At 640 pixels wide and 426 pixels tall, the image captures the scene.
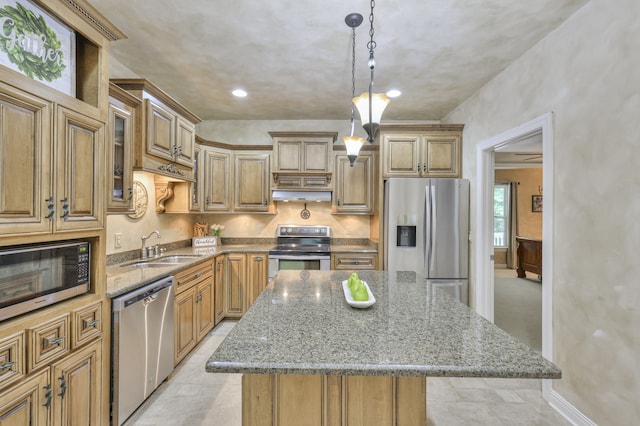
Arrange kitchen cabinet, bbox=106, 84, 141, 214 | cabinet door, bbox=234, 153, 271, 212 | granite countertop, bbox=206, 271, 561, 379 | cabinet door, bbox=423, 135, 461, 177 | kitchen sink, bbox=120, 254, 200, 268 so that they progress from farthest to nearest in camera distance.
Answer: cabinet door, bbox=234, 153, 271, 212 → cabinet door, bbox=423, 135, 461, 177 → kitchen sink, bbox=120, 254, 200, 268 → kitchen cabinet, bbox=106, 84, 141, 214 → granite countertop, bbox=206, 271, 561, 379

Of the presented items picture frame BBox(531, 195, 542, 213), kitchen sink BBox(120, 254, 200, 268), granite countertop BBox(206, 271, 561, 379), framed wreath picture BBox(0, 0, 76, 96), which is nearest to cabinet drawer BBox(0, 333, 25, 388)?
granite countertop BBox(206, 271, 561, 379)

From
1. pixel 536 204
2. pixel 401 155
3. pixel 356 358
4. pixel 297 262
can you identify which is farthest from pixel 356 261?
pixel 536 204

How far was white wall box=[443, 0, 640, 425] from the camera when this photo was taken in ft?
5.30

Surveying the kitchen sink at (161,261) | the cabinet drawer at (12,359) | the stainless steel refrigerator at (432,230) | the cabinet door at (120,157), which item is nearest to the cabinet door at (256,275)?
the kitchen sink at (161,261)

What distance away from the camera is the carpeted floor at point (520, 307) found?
3.40 meters

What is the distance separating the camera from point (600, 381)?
1785 millimetres

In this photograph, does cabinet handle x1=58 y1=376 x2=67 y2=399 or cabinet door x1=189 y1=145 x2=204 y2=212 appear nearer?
cabinet handle x1=58 y1=376 x2=67 y2=399

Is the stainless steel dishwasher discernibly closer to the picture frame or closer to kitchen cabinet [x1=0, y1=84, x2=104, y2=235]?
kitchen cabinet [x1=0, y1=84, x2=104, y2=235]

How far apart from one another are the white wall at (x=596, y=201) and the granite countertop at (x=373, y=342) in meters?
1.04

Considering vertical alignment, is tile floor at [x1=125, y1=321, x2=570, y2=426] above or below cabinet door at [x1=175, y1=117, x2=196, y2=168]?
below

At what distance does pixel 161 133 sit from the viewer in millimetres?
2607

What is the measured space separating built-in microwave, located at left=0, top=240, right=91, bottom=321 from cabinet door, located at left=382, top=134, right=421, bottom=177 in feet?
9.95

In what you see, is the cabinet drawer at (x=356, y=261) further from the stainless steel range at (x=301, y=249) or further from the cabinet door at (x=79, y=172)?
the cabinet door at (x=79, y=172)

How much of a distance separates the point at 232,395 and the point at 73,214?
1738 millimetres
